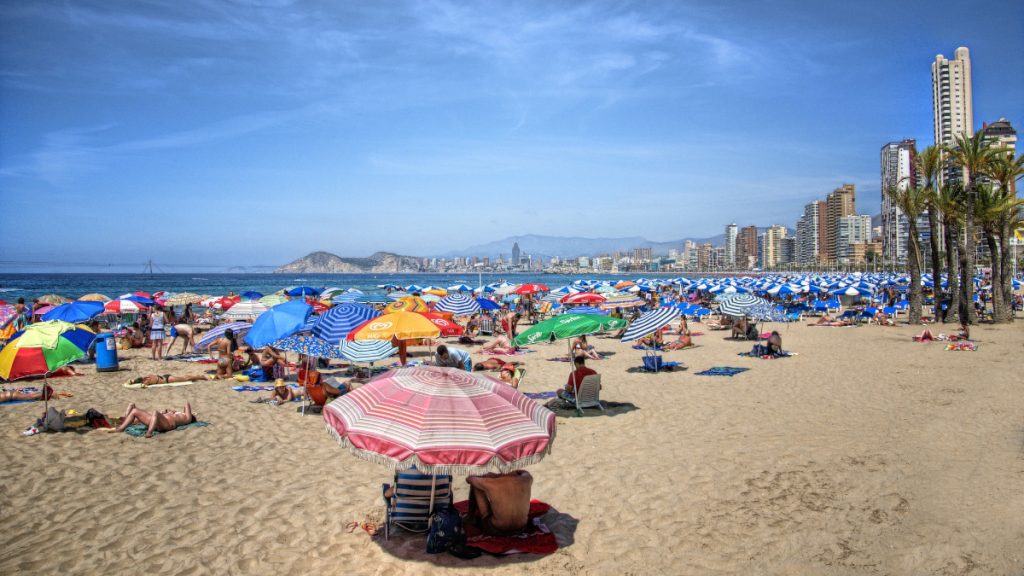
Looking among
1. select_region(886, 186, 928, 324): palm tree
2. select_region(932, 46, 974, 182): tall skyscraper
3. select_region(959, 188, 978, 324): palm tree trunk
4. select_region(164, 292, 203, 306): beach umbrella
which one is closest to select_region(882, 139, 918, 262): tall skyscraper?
select_region(932, 46, 974, 182): tall skyscraper

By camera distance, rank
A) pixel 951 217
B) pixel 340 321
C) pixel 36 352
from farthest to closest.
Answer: pixel 951 217
pixel 340 321
pixel 36 352

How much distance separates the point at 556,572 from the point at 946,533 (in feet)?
10.6

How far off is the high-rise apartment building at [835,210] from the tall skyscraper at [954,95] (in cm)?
3663

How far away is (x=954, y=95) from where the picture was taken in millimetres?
128875

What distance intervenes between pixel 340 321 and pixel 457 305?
762cm

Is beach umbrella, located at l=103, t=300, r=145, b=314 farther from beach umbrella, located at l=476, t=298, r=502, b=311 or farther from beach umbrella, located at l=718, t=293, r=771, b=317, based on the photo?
beach umbrella, located at l=718, t=293, r=771, b=317

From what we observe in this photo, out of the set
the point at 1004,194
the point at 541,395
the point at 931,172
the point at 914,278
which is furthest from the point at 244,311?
the point at 1004,194

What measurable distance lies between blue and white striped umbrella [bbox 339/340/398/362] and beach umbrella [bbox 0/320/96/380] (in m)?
3.96

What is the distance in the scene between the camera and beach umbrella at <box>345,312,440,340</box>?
849 cm

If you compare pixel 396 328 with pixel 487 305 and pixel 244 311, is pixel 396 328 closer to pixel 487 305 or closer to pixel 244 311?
pixel 244 311

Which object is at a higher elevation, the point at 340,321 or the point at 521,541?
the point at 340,321

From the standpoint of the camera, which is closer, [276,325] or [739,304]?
[276,325]

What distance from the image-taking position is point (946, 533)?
4898 mm

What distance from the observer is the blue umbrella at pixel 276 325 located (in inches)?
360
